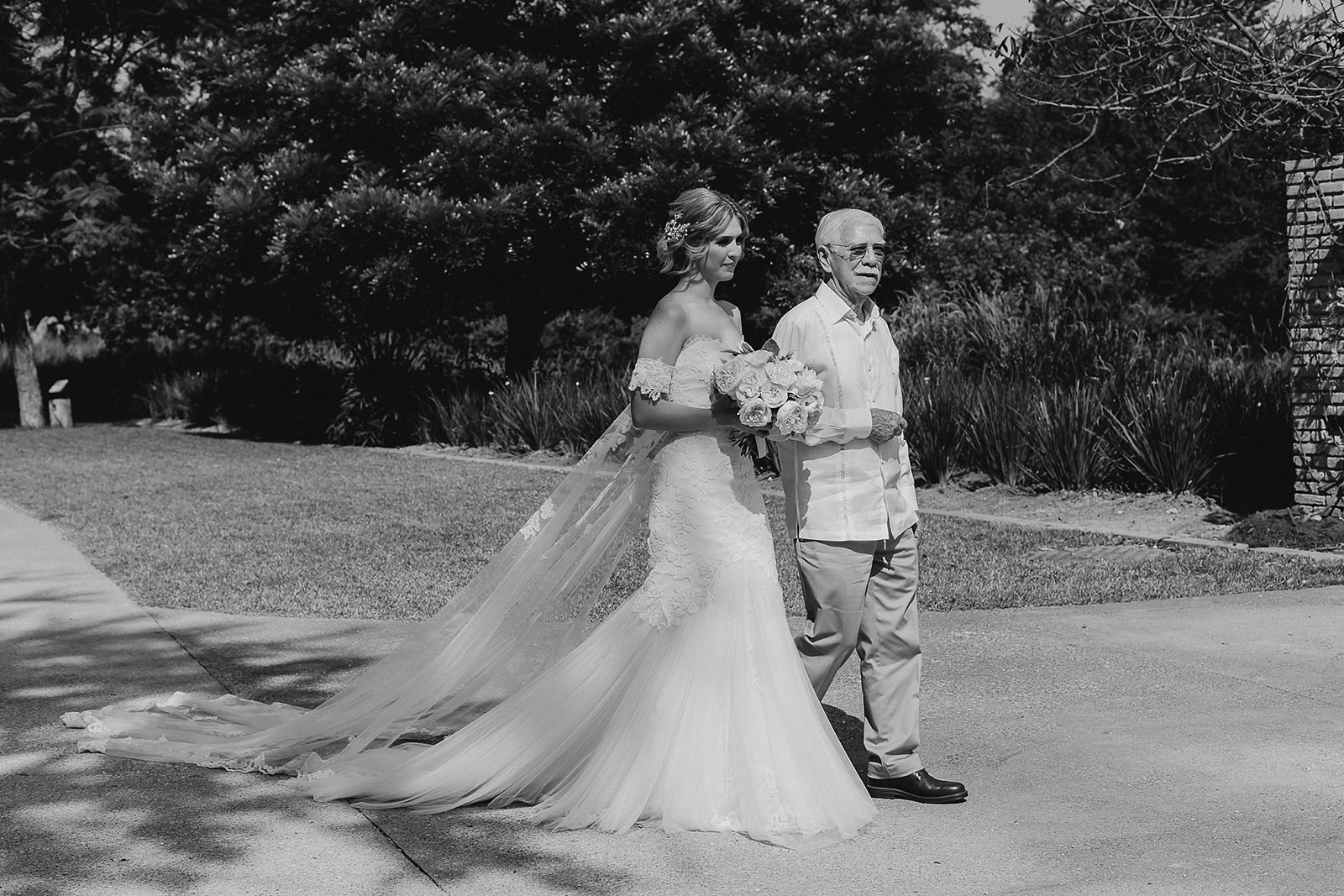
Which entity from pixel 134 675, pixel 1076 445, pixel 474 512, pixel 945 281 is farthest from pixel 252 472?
pixel 945 281

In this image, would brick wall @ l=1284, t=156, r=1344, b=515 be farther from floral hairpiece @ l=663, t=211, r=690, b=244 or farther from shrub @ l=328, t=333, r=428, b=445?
shrub @ l=328, t=333, r=428, b=445

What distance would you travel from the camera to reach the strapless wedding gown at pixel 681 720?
4.43 metres

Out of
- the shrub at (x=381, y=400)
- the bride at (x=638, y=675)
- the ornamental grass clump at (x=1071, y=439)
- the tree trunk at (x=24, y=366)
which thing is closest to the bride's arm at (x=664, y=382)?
the bride at (x=638, y=675)

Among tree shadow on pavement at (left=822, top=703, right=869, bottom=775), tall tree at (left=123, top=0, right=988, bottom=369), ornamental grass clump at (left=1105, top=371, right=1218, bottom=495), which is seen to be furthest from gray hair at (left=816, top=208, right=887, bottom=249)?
tall tree at (left=123, top=0, right=988, bottom=369)

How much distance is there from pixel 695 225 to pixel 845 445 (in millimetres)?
853

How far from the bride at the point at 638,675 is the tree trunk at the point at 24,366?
2356 cm

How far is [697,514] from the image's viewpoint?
4781 mm

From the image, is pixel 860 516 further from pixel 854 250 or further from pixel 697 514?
pixel 854 250

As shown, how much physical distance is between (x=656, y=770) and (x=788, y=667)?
0.51 meters

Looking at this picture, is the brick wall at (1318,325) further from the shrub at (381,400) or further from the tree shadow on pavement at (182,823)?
the shrub at (381,400)

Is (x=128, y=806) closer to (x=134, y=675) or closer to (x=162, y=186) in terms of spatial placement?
A: (x=134, y=675)

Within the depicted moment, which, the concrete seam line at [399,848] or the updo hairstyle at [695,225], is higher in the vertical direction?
the updo hairstyle at [695,225]

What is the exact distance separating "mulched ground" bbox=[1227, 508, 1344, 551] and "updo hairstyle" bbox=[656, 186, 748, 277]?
6.66 metres

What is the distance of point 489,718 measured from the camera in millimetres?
4898
